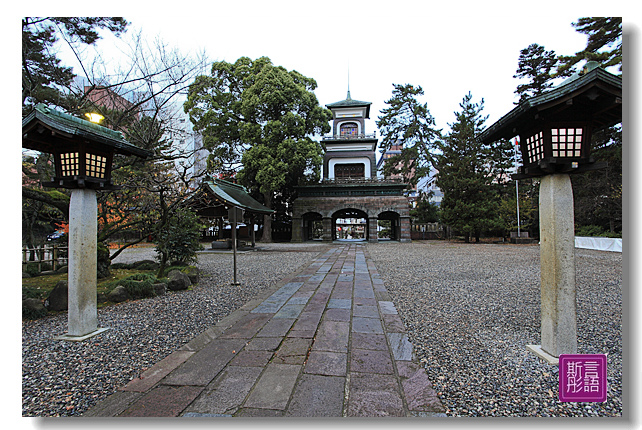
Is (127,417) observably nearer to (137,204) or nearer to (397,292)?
(397,292)

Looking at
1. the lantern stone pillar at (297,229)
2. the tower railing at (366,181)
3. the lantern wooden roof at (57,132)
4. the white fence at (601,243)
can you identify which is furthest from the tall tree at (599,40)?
the lantern stone pillar at (297,229)

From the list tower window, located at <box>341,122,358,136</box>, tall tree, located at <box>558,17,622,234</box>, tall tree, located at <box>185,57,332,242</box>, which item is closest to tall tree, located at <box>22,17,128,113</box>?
tall tree, located at <box>185,57,332,242</box>

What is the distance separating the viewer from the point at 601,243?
579 inches

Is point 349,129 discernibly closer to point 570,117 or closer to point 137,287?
point 137,287

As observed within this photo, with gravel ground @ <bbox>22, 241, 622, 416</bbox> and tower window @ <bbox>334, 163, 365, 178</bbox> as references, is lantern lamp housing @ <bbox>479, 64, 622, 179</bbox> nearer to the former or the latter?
gravel ground @ <bbox>22, 241, 622, 416</bbox>

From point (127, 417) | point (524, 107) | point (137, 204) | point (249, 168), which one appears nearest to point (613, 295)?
point (524, 107)

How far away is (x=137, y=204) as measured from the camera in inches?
279

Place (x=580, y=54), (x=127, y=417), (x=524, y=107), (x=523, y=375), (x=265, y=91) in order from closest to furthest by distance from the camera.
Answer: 1. (x=127, y=417)
2. (x=523, y=375)
3. (x=524, y=107)
4. (x=580, y=54)
5. (x=265, y=91)

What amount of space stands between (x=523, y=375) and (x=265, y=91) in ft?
68.1

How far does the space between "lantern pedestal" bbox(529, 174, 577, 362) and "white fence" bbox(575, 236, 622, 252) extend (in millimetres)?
15639

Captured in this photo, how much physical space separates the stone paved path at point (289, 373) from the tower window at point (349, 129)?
2423 cm

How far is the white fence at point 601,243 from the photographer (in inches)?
539

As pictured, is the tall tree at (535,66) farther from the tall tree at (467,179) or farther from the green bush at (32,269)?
the green bush at (32,269)

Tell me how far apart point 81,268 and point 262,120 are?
64.5 feet
